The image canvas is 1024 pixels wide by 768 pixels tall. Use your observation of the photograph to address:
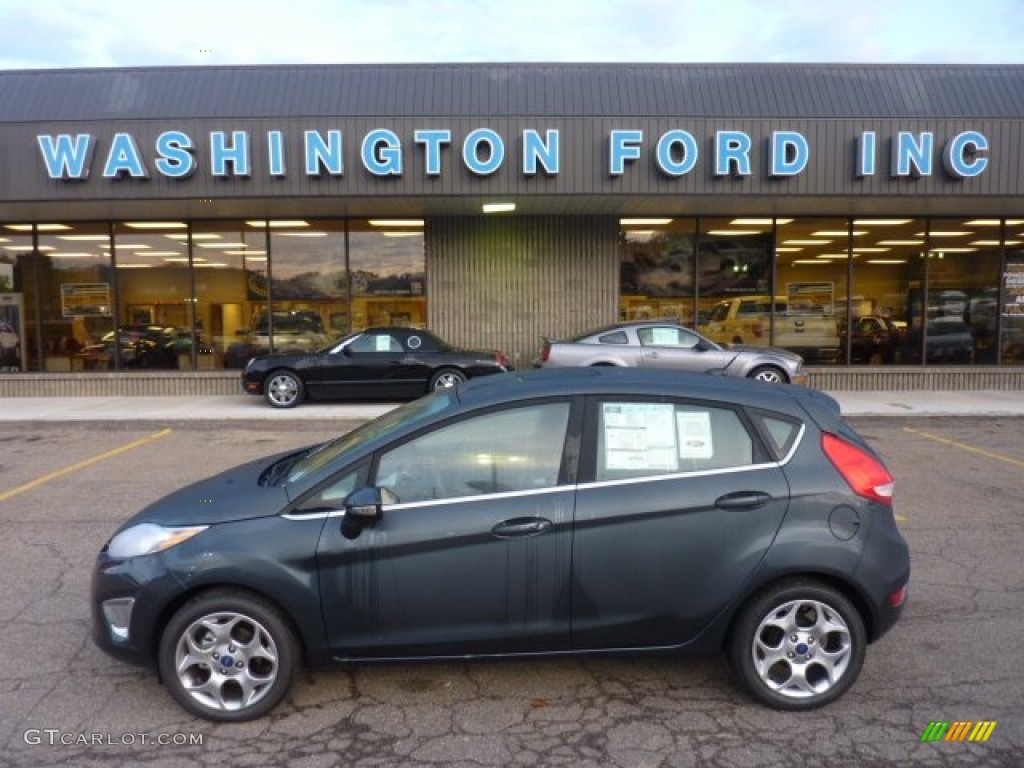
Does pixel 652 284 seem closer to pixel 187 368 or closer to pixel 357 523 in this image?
pixel 187 368

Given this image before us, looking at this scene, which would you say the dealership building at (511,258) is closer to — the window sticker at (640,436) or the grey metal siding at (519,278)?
the grey metal siding at (519,278)

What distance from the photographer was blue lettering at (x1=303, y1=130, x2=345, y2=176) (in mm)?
12820

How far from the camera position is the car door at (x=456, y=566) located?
339cm

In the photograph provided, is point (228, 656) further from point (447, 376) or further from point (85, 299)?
point (85, 299)

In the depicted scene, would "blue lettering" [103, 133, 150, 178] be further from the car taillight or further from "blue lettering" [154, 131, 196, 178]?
the car taillight

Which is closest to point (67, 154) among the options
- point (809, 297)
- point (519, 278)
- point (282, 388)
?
point (282, 388)

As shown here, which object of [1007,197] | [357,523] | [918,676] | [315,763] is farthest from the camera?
[1007,197]

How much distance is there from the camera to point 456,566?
11.1 ft

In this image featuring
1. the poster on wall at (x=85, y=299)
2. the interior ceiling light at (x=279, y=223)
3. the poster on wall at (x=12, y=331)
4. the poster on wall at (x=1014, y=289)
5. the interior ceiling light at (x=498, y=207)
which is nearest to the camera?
the interior ceiling light at (x=498, y=207)

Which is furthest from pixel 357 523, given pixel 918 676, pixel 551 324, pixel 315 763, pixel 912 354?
pixel 912 354

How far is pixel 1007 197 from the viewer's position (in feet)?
44.2

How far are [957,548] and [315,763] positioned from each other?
474cm

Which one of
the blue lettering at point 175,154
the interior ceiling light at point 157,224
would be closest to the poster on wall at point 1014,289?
the blue lettering at point 175,154

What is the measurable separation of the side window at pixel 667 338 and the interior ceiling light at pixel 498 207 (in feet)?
11.0
